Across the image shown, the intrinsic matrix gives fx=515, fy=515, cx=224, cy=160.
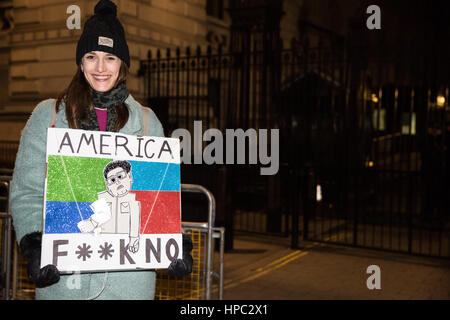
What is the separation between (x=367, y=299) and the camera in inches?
231

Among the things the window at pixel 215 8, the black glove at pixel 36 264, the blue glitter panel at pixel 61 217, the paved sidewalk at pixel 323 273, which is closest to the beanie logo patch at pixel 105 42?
the blue glitter panel at pixel 61 217

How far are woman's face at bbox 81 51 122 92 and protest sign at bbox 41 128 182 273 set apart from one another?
239 mm

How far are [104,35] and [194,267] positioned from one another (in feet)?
7.76

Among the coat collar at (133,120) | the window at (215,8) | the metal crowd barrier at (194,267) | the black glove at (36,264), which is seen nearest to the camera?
the black glove at (36,264)

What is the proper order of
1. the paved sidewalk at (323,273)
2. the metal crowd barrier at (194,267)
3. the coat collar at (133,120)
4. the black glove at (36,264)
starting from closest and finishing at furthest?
the black glove at (36,264)
the coat collar at (133,120)
the metal crowd barrier at (194,267)
the paved sidewalk at (323,273)

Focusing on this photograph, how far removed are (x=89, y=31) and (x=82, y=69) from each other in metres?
0.18

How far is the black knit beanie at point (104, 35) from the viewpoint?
2371 millimetres

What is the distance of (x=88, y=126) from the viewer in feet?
7.72

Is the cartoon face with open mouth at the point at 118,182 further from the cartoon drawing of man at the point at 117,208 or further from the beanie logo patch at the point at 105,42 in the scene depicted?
the beanie logo patch at the point at 105,42

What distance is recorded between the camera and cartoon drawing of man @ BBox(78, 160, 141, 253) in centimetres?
226

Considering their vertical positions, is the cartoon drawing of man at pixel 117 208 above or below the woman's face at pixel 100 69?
below
